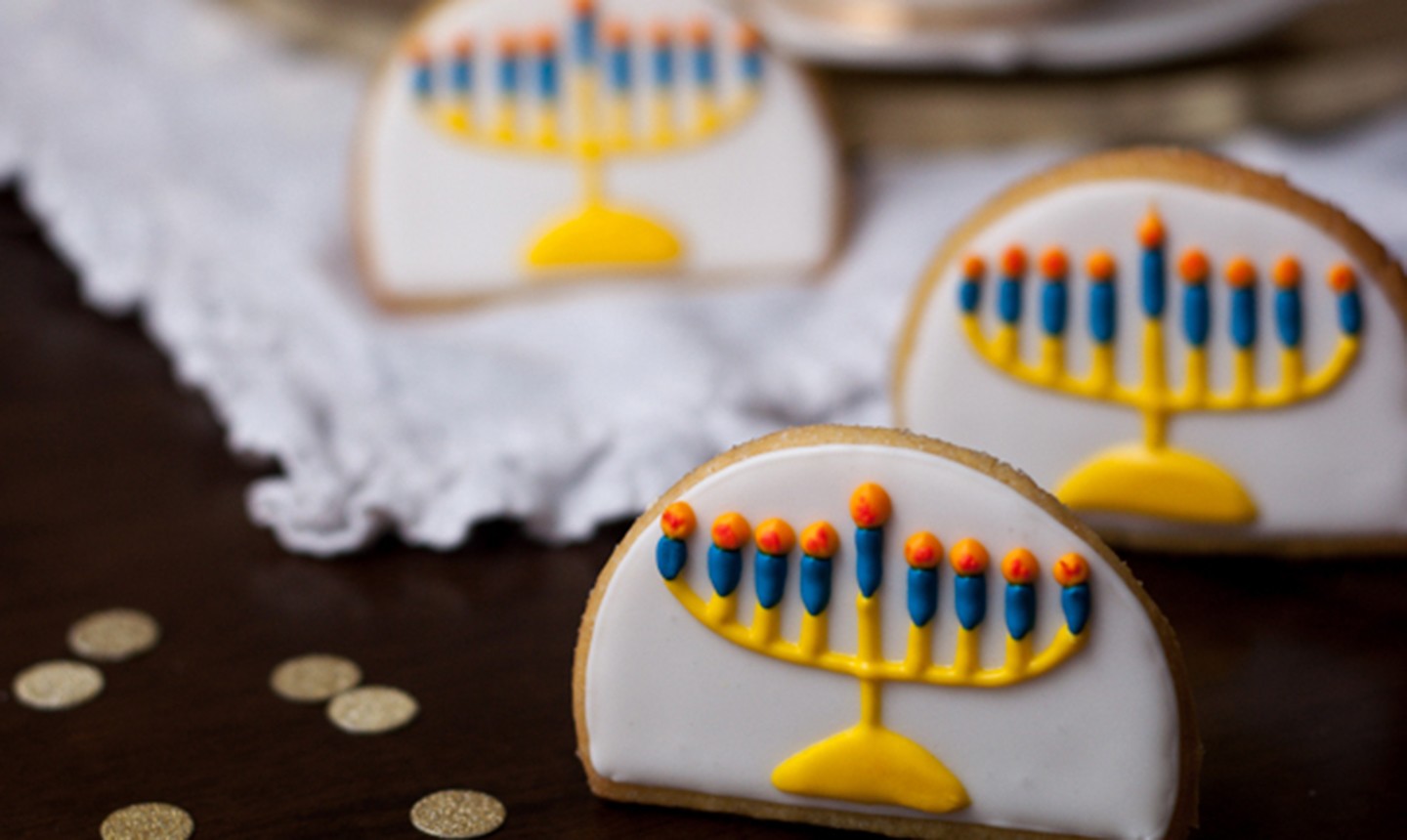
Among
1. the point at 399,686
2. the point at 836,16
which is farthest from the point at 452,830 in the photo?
the point at 836,16

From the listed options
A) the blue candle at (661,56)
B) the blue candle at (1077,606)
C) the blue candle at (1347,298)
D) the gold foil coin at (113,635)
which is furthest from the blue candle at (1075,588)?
the blue candle at (661,56)

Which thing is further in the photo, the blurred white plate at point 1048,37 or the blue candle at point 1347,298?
the blurred white plate at point 1048,37

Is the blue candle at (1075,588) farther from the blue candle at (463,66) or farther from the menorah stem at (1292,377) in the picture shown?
the blue candle at (463,66)

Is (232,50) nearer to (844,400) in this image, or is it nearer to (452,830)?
(844,400)

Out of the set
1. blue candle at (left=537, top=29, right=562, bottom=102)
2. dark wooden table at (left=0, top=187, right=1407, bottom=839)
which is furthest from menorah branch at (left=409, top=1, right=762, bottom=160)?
dark wooden table at (left=0, top=187, right=1407, bottom=839)

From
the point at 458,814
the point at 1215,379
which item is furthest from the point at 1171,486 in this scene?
the point at 458,814

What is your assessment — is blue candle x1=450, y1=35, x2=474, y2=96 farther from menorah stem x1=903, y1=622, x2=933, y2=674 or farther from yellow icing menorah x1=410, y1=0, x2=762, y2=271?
menorah stem x1=903, y1=622, x2=933, y2=674

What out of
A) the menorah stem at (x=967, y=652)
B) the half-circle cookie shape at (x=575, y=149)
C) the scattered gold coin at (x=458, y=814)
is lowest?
the scattered gold coin at (x=458, y=814)
